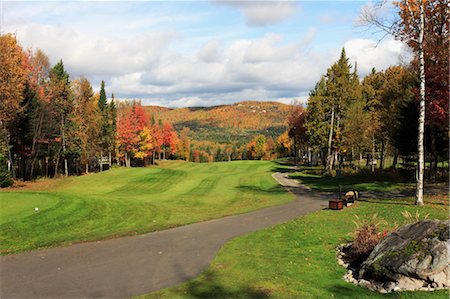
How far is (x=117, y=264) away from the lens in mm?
12930

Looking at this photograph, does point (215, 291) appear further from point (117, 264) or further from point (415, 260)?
point (415, 260)

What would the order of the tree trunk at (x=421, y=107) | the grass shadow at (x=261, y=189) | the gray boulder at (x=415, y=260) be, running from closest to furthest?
the gray boulder at (x=415, y=260) < the tree trunk at (x=421, y=107) < the grass shadow at (x=261, y=189)

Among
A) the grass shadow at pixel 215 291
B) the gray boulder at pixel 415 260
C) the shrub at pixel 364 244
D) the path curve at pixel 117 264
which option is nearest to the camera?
the gray boulder at pixel 415 260

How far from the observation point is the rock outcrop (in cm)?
887

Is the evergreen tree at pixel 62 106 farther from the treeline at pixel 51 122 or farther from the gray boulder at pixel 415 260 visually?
the gray boulder at pixel 415 260

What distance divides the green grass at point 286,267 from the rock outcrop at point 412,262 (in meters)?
0.41

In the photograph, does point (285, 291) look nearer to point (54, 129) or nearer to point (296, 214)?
point (296, 214)

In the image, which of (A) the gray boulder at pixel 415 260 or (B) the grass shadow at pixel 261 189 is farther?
(B) the grass shadow at pixel 261 189

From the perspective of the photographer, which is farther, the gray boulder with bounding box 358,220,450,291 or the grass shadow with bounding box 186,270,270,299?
the grass shadow with bounding box 186,270,270,299

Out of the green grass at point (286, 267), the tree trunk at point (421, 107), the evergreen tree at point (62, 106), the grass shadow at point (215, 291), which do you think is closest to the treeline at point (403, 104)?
the tree trunk at point (421, 107)

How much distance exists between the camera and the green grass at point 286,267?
9641 millimetres

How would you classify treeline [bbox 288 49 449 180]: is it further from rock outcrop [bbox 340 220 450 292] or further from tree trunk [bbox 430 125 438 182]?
rock outcrop [bbox 340 220 450 292]

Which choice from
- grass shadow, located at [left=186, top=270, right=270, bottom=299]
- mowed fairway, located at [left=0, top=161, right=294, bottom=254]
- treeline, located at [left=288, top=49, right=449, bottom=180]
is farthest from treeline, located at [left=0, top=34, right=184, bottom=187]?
treeline, located at [left=288, top=49, right=449, bottom=180]

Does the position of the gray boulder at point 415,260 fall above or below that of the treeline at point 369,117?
below
